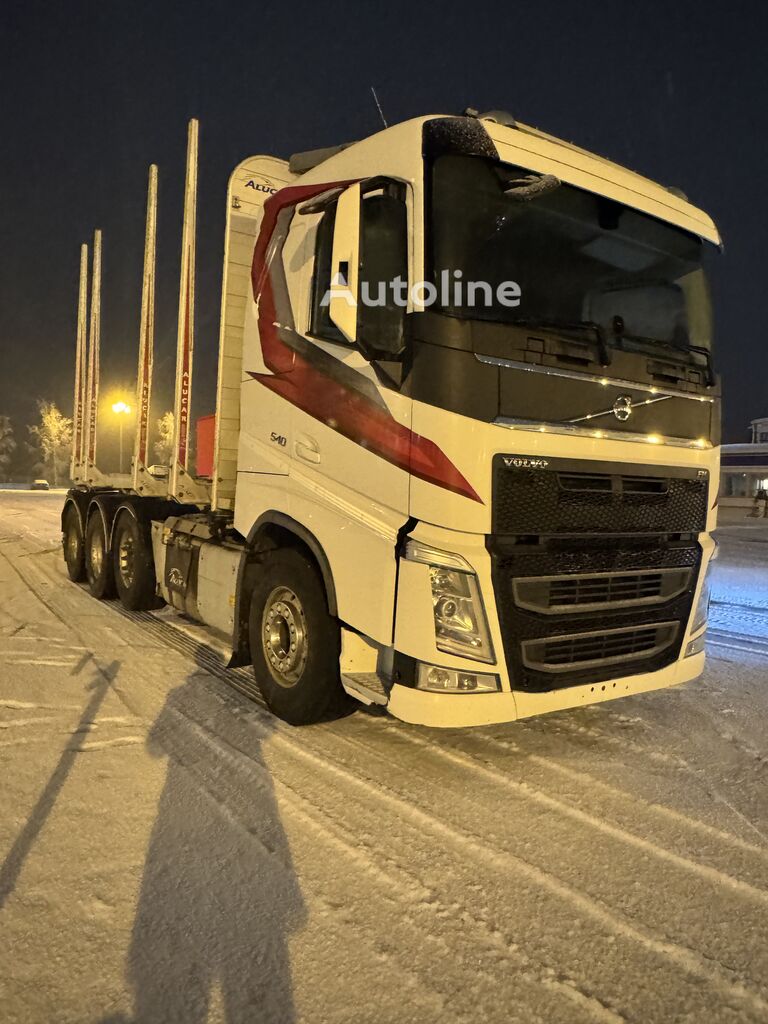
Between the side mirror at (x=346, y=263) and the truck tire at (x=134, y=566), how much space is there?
433 cm

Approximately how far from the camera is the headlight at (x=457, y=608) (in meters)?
3.15

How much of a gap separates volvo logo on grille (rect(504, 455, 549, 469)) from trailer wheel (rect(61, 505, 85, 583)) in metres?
7.16

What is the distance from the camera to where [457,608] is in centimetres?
316

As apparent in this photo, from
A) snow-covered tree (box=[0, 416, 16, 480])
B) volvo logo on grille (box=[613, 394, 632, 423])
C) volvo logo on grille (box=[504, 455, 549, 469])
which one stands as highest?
snow-covered tree (box=[0, 416, 16, 480])

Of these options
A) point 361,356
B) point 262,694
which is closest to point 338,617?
point 262,694

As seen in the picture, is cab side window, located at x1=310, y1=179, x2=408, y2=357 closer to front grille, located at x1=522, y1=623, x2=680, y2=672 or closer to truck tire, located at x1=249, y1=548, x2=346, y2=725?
truck tire, located at x1=249, y1=548, x2=346, y2=725

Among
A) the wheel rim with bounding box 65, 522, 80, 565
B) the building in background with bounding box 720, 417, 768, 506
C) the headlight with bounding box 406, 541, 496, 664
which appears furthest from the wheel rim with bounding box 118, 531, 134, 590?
the building in background with bounding box 720, 417, 768, 506

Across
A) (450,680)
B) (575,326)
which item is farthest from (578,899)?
(575,326)

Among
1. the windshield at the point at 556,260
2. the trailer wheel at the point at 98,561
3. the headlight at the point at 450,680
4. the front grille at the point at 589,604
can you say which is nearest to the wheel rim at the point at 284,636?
the headlight at the point at 450,680

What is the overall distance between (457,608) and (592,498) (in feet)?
3.09

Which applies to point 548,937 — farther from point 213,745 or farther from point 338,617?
point 213,745

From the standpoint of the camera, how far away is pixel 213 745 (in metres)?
3.70

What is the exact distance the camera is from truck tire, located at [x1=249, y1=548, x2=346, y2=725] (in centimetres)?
384

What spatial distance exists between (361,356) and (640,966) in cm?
273
